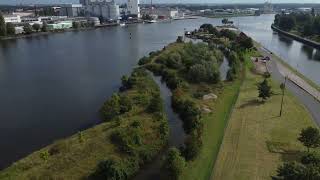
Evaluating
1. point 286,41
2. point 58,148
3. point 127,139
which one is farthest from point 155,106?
point 286,41

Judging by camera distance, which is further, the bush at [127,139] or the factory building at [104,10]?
the factory building at [104,10]

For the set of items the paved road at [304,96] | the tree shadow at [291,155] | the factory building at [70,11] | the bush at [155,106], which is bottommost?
the tree shadow at [291,155]

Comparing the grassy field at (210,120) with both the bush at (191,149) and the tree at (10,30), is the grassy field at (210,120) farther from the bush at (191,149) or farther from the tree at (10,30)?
the tree at (10,30)

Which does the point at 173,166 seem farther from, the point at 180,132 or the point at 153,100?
the point at 153,100

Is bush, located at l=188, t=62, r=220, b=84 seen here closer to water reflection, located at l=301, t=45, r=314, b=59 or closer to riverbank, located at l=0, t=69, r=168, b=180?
riverbank, located at l=0, t=69, r=168, b=180

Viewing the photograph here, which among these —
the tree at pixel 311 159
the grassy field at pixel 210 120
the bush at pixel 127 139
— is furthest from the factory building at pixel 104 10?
the tree at pixel 311 159

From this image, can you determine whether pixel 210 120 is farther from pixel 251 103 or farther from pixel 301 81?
pixel 301 81

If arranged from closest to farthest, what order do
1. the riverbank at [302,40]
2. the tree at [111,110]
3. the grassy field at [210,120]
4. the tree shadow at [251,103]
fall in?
1. the grassy field at [210,120]
2. the tree at [111,110]
3. the tree shadow at [251,103]
4. the riverbank at [302,40]
